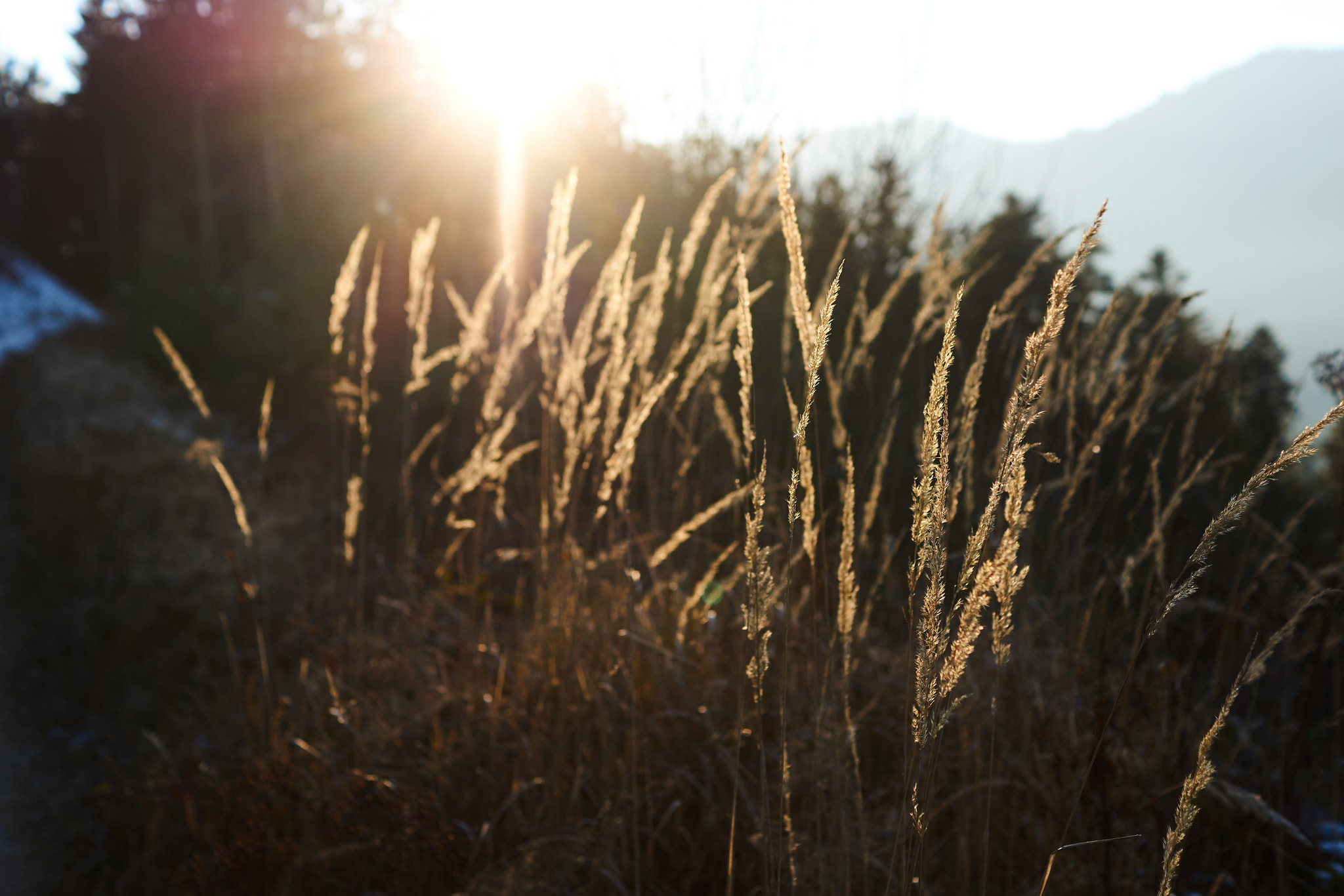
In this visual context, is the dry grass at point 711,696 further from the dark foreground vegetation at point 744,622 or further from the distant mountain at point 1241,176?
the distant mountain at point 1241,176

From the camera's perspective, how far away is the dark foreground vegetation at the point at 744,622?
1128mm

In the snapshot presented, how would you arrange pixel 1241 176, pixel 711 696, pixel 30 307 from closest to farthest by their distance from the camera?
pixel 711 696, pixel 30 307, pixel 1241 176

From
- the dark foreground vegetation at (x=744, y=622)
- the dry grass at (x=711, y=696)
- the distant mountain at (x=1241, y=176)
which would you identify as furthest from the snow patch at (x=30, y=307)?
the distant mountain at (x=1241, y=176)

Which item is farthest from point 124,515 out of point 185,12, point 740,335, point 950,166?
point 185,12

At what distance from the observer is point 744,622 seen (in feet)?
3.00

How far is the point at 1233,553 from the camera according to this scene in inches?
147

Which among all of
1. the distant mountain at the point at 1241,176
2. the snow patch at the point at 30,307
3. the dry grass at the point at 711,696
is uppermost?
the distant mountain at the point at 1241,176

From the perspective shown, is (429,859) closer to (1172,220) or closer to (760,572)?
(760,572)

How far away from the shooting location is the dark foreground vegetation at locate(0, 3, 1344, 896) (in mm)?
1128

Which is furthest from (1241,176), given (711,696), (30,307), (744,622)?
(744,622)

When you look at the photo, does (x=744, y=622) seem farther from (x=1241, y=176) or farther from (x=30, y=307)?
(x=1241, y=176)

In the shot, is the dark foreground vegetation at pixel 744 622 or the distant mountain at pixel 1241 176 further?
the distant mountain at pixel 1241 176

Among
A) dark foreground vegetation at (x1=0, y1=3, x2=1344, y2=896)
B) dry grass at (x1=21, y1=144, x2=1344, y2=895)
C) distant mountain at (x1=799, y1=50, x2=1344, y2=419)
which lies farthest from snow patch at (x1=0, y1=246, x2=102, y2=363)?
distant mountain at (x1=799, y1=50, x2=1344, y2=419)

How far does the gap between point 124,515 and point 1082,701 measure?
5.24 m
